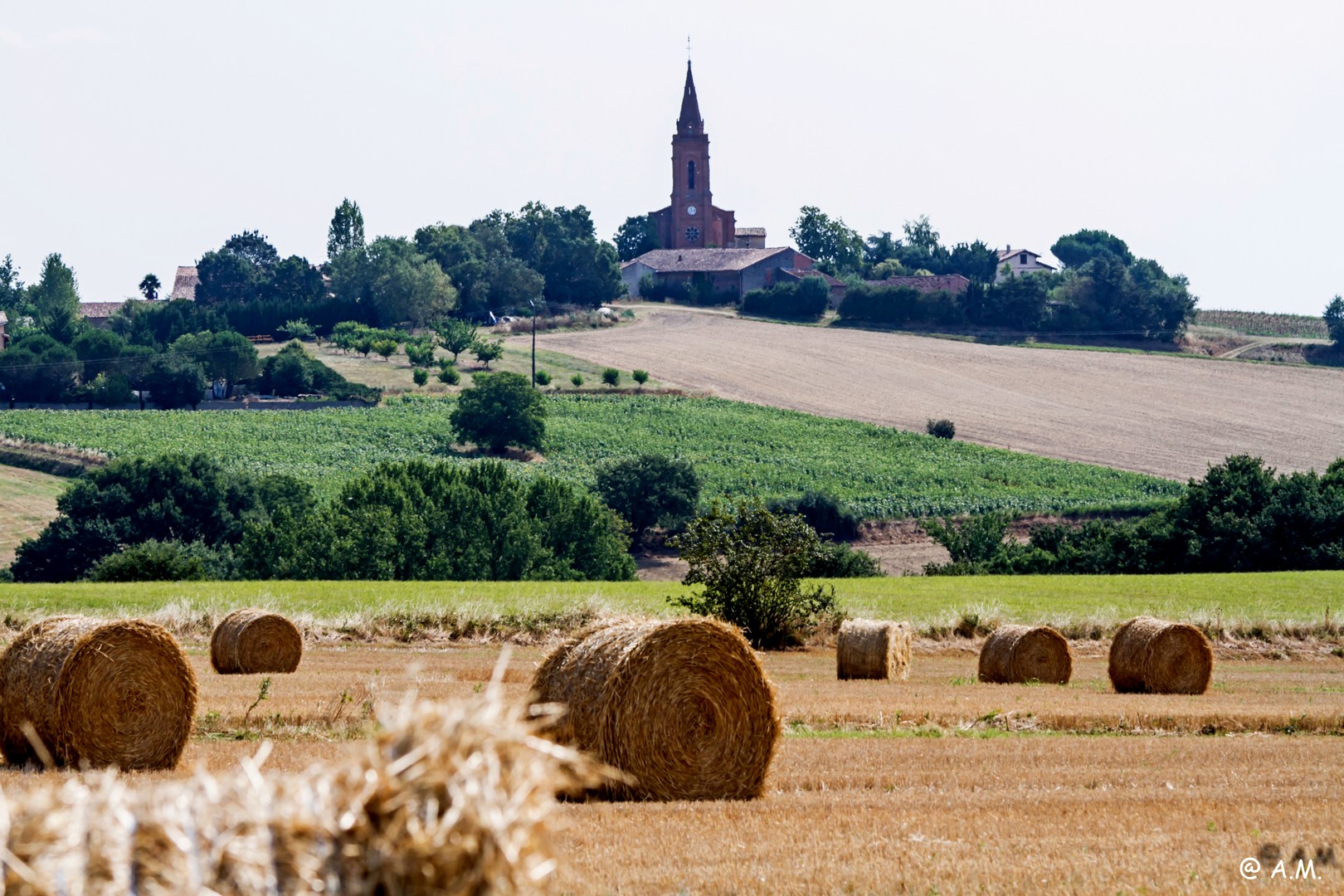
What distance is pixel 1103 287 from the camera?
13275cm

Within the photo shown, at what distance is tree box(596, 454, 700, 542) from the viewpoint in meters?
73.6

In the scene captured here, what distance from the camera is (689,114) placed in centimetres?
19150

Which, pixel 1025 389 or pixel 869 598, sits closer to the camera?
pixel 869 598

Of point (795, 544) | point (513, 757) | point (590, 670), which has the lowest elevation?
point (795, 544)

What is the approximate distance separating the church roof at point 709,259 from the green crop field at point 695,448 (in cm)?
6066

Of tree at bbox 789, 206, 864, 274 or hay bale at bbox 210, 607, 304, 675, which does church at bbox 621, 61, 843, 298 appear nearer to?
tree at bbox 789, 206, 864, 274

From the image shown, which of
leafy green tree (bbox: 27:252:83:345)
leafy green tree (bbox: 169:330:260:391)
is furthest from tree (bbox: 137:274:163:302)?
leafy green tree (bbox: 169:330:260:391)

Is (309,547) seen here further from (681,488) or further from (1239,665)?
(1239,665)

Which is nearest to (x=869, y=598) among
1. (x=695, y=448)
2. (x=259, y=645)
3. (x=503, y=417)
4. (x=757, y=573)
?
(x=757, y=573)

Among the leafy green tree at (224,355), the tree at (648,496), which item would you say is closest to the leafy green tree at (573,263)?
the leafy green tree at (224,355)

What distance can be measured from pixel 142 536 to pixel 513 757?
6493 cm

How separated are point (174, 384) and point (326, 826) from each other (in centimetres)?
10683

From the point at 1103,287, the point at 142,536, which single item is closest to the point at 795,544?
the point at 142,536

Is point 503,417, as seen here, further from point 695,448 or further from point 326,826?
point 326,826
